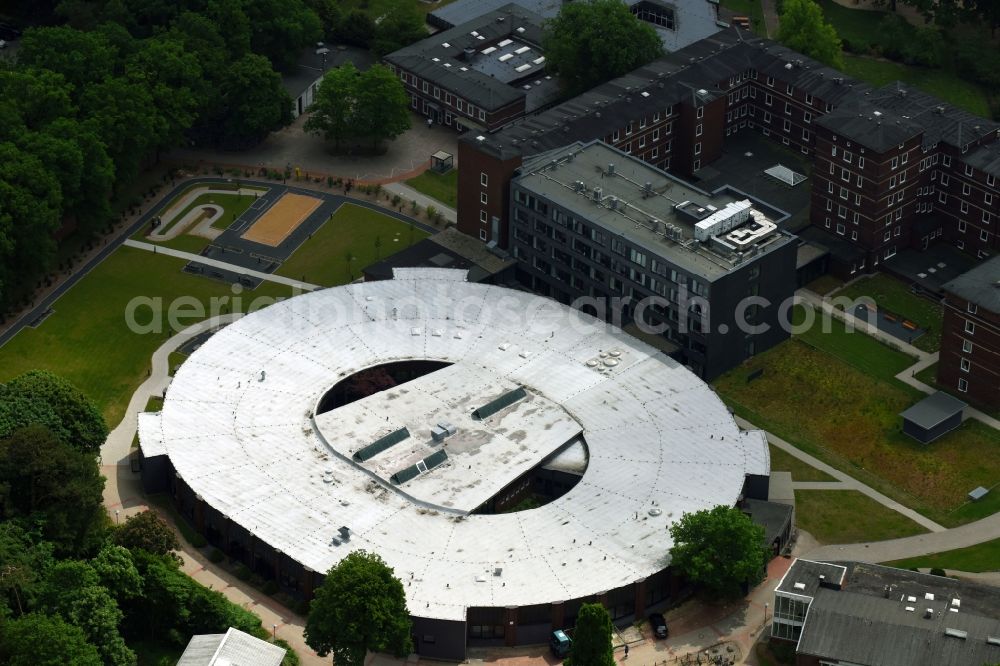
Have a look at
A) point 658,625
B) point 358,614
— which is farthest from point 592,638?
point 358,614

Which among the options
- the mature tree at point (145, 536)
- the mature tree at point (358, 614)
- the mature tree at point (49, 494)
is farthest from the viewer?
the mature tree at point (145, 536)

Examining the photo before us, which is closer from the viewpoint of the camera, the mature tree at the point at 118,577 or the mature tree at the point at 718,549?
the mature tree at the point at 118,577

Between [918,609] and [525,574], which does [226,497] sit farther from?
[918,609]

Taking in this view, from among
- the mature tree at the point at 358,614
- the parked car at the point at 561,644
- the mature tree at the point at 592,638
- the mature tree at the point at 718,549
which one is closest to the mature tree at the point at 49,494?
the mature tree at the point at 358,614

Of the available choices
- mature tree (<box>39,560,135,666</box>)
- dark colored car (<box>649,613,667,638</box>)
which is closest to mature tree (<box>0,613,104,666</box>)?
mature tree (<box>39,560,135,666</box>)

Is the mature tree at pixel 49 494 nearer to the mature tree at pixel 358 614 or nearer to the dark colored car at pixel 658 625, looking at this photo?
the mature tree at pixel 358 614

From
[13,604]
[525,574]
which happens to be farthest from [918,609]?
[13,604]

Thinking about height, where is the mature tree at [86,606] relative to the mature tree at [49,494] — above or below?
below

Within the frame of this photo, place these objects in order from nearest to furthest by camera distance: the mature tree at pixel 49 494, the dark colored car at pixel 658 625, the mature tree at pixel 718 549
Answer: the mature tree at pixel 718 549, the mature tree at pixel 49 494, the dark colored car at pixel 658 625

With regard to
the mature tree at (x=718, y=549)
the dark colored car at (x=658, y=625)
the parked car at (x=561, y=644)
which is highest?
the mature tree at (x=718, y=549)
